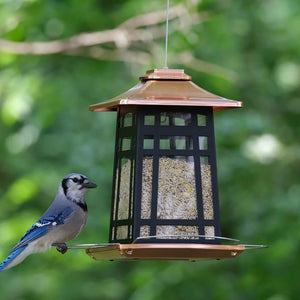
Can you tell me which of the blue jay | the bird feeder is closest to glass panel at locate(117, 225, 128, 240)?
the bird feeder

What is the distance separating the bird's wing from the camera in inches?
239

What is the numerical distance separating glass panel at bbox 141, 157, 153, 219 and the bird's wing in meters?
0.92

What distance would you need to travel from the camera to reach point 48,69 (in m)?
11.0

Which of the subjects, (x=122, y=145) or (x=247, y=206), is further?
(x=247, y=206)

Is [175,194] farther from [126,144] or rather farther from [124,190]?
[126,144]

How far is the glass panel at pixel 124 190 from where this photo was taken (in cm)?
556

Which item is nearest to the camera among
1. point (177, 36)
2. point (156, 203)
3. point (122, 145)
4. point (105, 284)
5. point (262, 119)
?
point (156, 203)

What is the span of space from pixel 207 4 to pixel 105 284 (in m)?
5.47

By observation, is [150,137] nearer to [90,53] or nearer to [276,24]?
[90,53]

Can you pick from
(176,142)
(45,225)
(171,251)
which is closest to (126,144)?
(176,142)

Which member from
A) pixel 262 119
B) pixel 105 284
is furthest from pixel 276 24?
pixel 105 284

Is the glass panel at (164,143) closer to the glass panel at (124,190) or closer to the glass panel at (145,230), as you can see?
the glass panel at (124,190)

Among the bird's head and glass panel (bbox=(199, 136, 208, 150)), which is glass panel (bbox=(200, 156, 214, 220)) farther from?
the bird's head

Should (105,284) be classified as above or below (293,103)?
below
